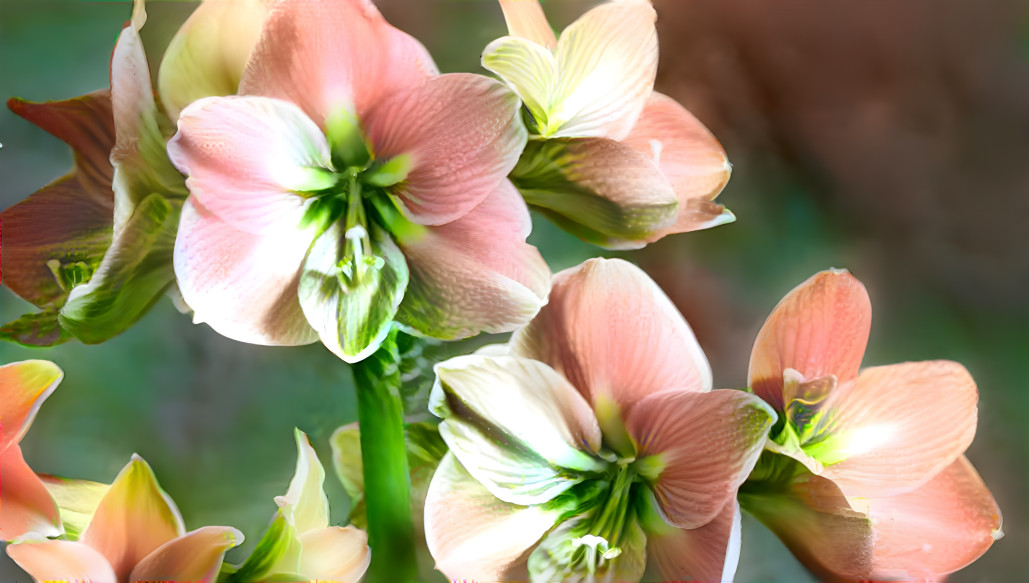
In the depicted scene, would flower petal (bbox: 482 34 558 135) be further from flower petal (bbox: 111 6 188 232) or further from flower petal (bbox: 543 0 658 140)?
flower petal (bbox: 111 6 188 232)

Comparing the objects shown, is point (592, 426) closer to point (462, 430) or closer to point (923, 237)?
point (462, 430)

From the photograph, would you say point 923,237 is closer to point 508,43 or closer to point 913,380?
point 913,380

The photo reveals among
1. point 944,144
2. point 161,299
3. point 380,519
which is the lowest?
point 380,519

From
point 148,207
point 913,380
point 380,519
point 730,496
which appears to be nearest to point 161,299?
point 148,207

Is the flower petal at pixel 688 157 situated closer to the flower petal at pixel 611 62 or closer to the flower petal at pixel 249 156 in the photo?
the flower petal at pixel 611 62

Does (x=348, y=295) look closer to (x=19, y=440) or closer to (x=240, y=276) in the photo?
(x=240, y=276)

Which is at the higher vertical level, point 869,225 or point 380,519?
point 869,225

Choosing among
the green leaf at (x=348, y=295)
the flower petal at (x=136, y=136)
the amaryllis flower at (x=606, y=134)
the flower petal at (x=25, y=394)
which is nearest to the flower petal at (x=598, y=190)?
the amaryllis flower at (x=606, y=134)
